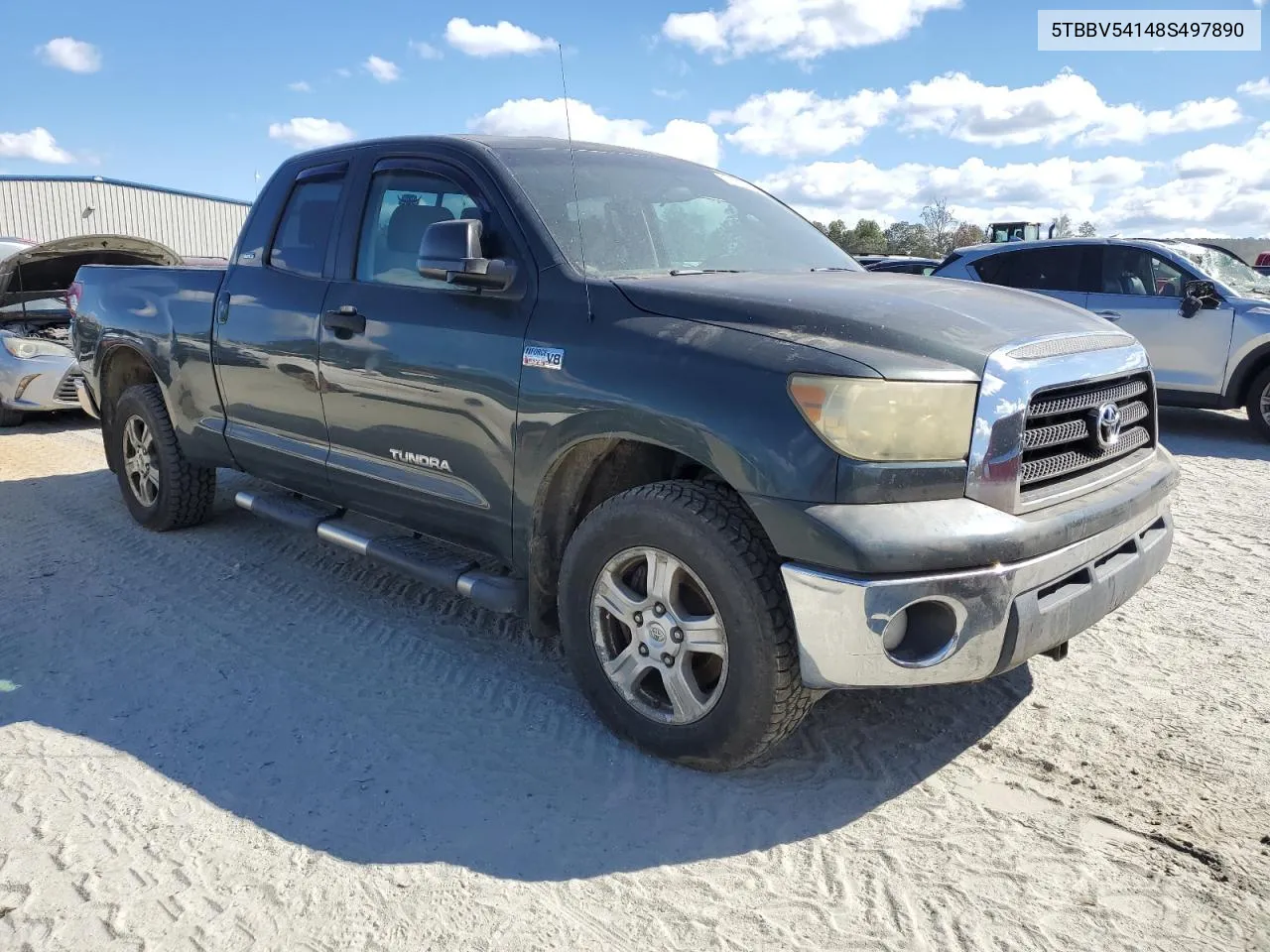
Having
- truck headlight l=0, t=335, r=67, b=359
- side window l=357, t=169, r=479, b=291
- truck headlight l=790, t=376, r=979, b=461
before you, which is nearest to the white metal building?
truck headlight l=0, t=335, r=67, b=359

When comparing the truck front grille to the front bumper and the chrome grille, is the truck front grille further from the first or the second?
the chrome grille

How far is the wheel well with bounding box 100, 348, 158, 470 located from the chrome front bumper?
15.3ft

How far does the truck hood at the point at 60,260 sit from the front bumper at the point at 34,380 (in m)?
0.73

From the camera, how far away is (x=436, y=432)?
11.8ft

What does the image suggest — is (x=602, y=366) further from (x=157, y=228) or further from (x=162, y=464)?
(x=157, y=228)

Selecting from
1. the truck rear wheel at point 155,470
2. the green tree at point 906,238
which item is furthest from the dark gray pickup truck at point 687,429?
the green tree at point 906,238

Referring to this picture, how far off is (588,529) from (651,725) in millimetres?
652

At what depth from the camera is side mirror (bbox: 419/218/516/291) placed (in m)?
3.26

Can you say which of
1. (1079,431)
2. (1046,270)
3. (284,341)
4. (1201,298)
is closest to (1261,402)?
(1201,298)

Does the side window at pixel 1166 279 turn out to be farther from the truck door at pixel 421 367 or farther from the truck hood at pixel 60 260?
the truck hood at pixel 60 260

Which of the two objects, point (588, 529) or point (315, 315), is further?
point (315, 315)

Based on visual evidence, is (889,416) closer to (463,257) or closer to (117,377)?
(463,257)

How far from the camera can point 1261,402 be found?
8.27 meters

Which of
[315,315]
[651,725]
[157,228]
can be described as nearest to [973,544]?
[651,725]
